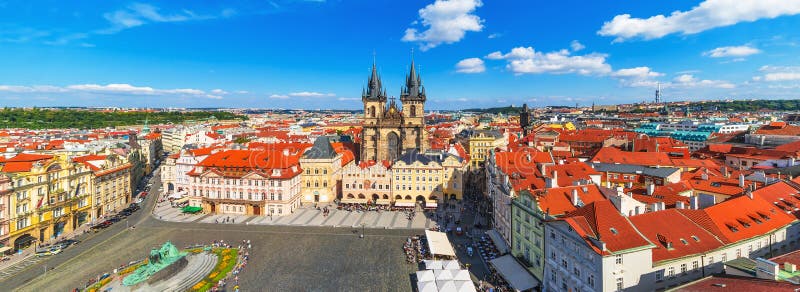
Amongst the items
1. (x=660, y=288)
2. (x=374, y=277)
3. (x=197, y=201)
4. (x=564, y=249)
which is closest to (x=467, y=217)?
(x=374, y=277)

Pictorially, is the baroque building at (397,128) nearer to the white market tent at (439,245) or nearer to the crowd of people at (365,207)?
the crowd of people at (365,207)

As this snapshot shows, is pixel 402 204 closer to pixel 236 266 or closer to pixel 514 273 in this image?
pixel 236 266

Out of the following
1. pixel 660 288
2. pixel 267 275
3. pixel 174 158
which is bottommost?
pixel 267 275

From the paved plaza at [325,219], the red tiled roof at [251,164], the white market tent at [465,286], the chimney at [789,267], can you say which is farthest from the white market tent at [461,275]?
the red tiled roof at [251,164]

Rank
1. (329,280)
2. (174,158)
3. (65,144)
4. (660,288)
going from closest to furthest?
(660,288) < (329,280) < (174,158) < (65,144)

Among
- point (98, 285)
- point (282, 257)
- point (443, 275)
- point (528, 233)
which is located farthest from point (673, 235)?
point (98, 285)

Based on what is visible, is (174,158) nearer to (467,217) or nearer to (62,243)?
(62,243)

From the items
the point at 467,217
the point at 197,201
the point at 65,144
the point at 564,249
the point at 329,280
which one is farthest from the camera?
the point at 65,144
